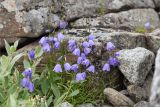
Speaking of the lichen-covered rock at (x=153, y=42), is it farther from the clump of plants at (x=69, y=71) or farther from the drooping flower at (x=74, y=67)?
the drooping flower at (x=74, y=67)

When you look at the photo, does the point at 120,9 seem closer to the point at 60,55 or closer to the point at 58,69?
the point at 60,55

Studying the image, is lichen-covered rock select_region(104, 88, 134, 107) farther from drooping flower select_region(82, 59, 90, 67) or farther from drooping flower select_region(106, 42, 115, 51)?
drooping flower select_region(106, 42, 115, 51)

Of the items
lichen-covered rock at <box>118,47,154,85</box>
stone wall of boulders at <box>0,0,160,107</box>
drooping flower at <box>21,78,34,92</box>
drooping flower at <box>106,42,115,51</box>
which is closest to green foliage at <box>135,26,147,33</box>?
stone wall of boulders at <box>0,0,160,107</box>

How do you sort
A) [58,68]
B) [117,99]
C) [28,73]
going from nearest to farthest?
[28,73]
[117,99]
[58,68]

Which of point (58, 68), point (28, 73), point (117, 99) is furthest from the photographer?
point (58, 68)

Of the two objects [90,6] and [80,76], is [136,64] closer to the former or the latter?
[80,76]

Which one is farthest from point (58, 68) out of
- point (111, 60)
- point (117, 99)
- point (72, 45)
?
point (117, 99)

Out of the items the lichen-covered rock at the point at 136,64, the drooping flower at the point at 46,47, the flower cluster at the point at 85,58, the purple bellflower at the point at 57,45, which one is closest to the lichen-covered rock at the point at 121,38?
the flower cluster at the point at 85,58
